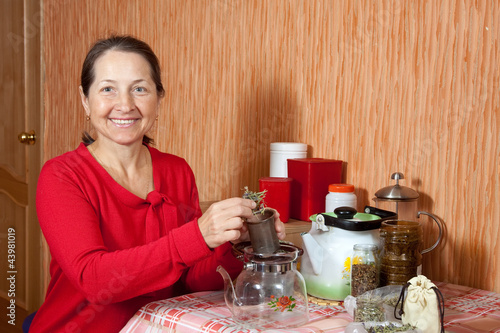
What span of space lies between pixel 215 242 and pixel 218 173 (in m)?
1.01

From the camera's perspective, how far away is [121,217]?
125 cm

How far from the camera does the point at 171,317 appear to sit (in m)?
1.02

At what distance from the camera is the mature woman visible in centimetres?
104

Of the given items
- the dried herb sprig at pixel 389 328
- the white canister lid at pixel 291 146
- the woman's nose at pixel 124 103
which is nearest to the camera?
the dried herb sprig at pixel 389 328

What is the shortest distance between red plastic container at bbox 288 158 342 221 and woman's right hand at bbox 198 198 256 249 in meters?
0.51

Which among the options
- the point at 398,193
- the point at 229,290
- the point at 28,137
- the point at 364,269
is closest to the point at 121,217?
the point at 229,290

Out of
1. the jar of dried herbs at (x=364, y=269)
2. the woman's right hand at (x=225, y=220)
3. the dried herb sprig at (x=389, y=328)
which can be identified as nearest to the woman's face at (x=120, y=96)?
the woman's right hand at (x=225, y=220)

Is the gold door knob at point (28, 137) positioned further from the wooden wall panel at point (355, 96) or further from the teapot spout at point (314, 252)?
the teapot spout at point (314, 252)

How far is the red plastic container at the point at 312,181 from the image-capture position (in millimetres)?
1516

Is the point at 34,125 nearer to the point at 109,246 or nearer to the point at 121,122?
the point at 121,122

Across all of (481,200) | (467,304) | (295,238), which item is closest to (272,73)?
(295,238)

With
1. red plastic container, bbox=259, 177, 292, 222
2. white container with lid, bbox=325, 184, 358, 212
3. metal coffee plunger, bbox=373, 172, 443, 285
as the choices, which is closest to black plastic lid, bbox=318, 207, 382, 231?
metal coffee plunger, bbox=373, 172, 443, 285

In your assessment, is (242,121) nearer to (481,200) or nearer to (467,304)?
(481,200)

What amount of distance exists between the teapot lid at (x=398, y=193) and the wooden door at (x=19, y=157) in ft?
6.80
